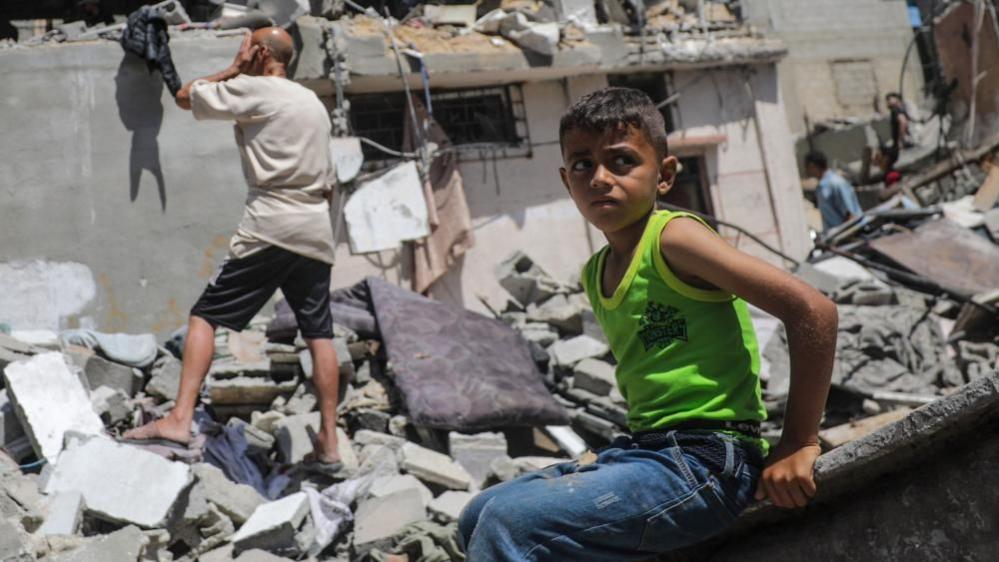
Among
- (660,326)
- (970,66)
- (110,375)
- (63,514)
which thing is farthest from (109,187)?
(970,66)

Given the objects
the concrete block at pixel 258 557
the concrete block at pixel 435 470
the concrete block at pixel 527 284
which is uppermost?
the concrete block at pixel 258 557

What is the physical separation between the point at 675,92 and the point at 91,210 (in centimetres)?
826

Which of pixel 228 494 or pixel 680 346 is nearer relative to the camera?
pixel 680 346

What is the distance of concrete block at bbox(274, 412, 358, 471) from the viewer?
174 inches

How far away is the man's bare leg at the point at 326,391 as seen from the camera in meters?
4.16

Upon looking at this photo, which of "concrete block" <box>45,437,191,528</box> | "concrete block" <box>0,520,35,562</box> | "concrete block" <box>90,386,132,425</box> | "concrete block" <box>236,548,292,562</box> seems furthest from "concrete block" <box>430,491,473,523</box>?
"concrete block" <box>90,386,132,425</box>

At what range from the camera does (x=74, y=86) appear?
7.03 metres

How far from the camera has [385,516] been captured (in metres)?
3.72

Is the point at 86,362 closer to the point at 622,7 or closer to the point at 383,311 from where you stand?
the point at 383,311

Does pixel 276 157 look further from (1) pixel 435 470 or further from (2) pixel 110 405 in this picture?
(1) pixel 435 470

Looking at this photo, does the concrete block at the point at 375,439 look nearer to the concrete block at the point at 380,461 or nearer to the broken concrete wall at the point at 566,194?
the concrete block at the point at 380,461

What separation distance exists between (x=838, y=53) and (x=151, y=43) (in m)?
20.7

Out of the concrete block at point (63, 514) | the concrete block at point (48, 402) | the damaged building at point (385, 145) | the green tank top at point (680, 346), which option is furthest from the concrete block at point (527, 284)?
the green tank top at point (680, 346)

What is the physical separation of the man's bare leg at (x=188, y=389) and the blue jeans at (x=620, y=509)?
7.79 ft
